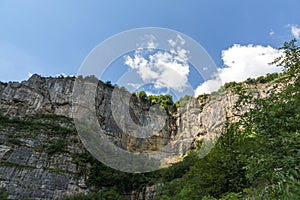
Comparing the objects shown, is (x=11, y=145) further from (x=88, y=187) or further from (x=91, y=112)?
(x=91, y=112)

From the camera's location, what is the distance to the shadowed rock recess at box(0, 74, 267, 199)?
2694cm

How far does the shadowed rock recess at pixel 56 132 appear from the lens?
2694cm

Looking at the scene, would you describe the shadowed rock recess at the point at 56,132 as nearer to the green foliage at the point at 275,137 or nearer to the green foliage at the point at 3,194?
the green foliage at the point at 3,194

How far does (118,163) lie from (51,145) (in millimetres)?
9496

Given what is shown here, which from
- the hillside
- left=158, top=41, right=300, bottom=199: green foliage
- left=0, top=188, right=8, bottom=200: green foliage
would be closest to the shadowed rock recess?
the hillside

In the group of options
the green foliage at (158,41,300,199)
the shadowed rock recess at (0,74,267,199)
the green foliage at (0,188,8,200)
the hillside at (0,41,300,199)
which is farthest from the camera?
the shadowed rock recess at (0,74,267,199)

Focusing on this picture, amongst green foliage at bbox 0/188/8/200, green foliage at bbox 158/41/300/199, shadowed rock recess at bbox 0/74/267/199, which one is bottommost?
green foliage at bbox 158/41/300/199

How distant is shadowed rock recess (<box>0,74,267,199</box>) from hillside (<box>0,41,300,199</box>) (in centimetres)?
12

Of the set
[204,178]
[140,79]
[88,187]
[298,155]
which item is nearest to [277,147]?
[298,155]

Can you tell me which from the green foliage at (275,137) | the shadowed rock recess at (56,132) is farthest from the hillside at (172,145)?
the shadowed rock recess at (56,132)

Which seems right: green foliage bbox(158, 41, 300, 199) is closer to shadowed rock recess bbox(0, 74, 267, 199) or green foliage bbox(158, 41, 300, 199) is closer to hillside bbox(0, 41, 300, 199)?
hillside bbox(0, 41, 300, 199)

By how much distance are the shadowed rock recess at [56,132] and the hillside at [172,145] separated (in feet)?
0.38

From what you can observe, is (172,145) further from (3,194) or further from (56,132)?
(3,194)

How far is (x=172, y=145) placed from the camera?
49.2 meters
